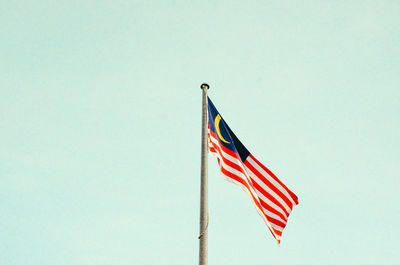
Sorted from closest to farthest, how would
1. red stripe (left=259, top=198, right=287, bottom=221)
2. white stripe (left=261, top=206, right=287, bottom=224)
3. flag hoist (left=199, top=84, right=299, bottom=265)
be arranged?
flag hoist (left=199, top=84, right=299, bottom=265)
white stripe (left=261, top=206, right=287, bottom=224)
red stripe (left=259, top=198, right=287, bottom=221)

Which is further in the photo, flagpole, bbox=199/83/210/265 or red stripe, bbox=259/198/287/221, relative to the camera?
red stripe, bbox=259/198/287/221

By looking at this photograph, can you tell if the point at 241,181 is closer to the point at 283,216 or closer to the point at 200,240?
the point at 283,216

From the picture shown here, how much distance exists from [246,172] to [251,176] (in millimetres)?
353

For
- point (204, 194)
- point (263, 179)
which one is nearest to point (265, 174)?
point (263, 179)

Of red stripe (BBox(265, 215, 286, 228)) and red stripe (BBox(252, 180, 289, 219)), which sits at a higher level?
red stripe (BBox(252, 180, 289, 219))

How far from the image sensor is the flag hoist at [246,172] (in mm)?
11906

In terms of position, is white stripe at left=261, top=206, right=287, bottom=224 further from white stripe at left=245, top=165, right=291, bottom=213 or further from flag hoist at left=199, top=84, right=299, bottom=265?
white stripe at left=245, top=165, right=291, bottom=213

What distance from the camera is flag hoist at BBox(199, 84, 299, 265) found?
39.1 ft

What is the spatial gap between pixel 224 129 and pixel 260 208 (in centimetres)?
238

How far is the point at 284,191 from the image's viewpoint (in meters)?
13.4

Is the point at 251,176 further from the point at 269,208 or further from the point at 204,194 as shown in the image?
the point at 204,194

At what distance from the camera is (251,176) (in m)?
13.1

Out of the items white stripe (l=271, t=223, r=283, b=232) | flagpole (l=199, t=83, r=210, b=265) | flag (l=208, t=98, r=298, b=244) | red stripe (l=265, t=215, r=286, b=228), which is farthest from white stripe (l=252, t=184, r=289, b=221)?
flagpole (l=199, t=83, r=210, b=265)

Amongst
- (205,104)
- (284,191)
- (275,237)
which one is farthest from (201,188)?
(284,191)
